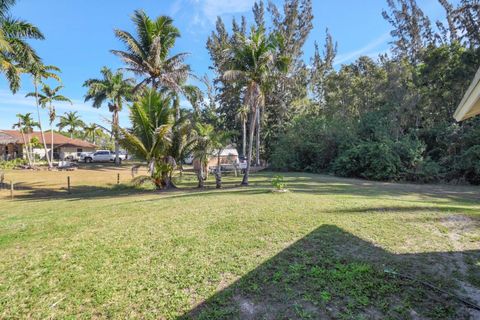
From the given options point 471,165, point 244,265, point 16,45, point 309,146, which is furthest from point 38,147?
point 471,165

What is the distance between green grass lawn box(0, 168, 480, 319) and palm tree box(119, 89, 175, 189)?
6041mm

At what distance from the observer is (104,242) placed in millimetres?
4934

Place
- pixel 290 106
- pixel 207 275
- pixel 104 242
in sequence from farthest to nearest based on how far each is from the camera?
pixel 290 106, pixel 104 242, pixel 207 275

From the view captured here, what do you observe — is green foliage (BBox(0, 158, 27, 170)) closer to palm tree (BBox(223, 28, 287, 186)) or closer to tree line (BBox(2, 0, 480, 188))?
tree line (BBox(2, 0, 480, 188))

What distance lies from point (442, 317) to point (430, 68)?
Result: 21.8m

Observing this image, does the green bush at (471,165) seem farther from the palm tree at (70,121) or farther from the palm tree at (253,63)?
the palm tree at (70,121)

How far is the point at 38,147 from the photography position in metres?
42.1

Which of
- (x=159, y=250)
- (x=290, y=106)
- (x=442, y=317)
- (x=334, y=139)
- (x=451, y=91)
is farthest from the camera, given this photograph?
(x=290, y=106)

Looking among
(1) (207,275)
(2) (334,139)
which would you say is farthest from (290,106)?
(1) (207,275)

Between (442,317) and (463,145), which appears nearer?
(442,317)

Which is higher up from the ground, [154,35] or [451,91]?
[154,35]

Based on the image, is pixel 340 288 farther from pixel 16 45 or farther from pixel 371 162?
pixel 16 45

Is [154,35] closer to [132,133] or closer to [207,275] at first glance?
[132,133]

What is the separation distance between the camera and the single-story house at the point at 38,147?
3173 cm
